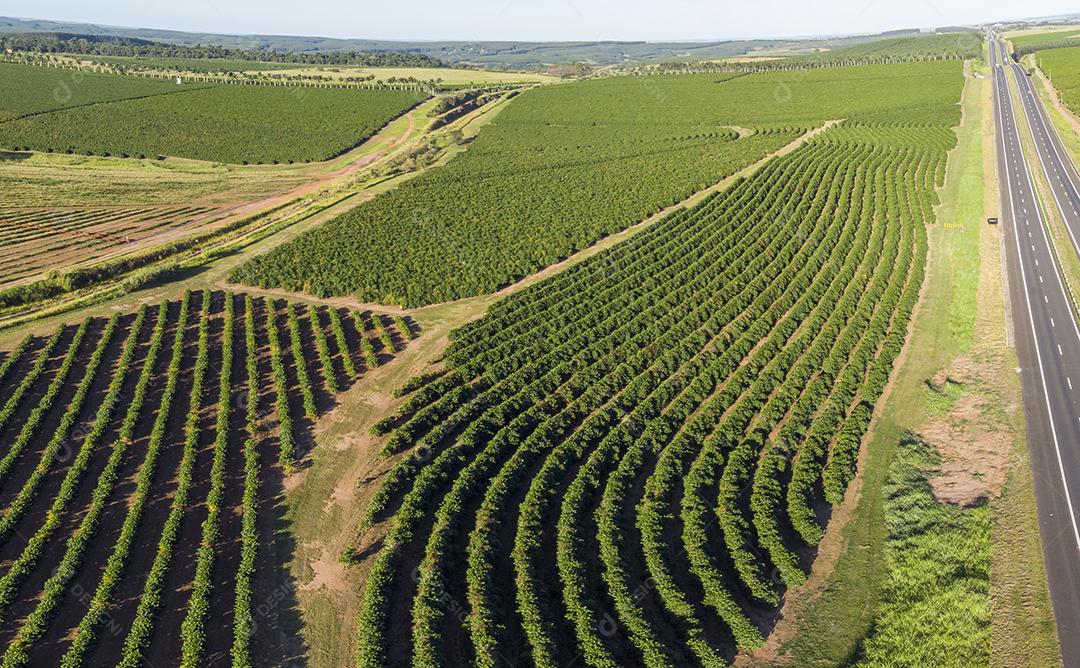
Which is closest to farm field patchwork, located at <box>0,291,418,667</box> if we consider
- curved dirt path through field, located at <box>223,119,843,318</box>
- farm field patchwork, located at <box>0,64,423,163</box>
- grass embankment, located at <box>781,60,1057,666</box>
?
curved dirt path through field, located at <box>223,119,843,318</box>

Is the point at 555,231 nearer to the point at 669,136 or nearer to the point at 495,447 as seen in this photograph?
the point at 495,447

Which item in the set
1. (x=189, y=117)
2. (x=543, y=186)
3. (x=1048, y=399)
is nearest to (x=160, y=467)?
(x=1048, y=399)

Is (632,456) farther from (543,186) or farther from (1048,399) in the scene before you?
(543,186)

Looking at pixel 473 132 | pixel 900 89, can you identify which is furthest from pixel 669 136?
pixel 900 89

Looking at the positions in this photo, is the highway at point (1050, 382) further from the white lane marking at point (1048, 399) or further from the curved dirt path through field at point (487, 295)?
the curved dirt path through field at point (487, 295)

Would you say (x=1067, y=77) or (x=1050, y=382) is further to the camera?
(x=1067, y=77)

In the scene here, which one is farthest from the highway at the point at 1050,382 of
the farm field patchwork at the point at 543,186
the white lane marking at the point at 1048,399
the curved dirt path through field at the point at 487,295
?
the farm field patchwork at the point at 543,186
